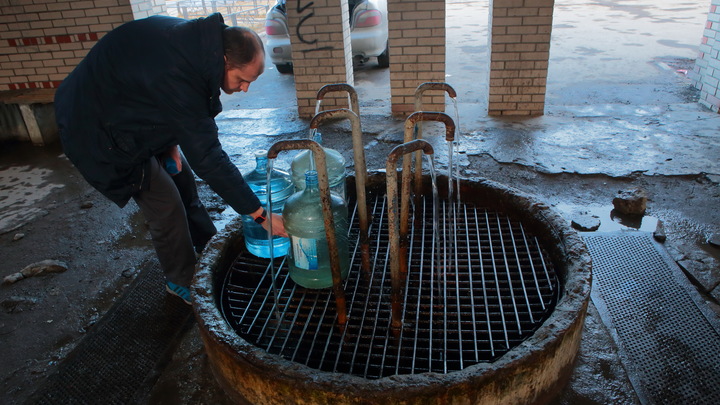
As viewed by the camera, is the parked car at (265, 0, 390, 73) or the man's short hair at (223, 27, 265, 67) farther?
the parked car at (265, 0, 390, 73)

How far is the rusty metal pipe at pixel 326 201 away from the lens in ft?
7.15

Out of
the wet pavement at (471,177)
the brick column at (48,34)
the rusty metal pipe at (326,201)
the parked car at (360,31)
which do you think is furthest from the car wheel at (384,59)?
the rusty metal pipe at (326,201)

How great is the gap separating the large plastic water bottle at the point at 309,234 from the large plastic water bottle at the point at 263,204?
268 mm

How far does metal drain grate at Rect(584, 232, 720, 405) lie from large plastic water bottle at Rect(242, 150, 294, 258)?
6.33 ft

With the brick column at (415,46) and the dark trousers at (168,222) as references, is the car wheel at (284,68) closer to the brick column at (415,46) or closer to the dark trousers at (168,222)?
the brick column at (415,46)

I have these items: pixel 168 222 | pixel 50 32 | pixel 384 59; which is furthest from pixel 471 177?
pixel 384 59

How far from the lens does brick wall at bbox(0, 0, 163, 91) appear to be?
623 centimetres

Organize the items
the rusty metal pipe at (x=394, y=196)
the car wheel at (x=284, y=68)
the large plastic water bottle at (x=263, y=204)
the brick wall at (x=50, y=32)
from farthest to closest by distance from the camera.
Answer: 1. the car wheel at (x=284, y=68)
2. the brick wall at (x=50, y=32)
3. the large plastic water bottle at (x=263, y=204)
4. the rusty metal pipe at (x=394, y=196)

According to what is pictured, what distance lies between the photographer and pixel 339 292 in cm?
238

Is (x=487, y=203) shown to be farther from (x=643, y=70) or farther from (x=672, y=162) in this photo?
(x=643, y=70)

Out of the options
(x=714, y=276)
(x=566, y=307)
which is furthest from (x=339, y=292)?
(x=714, y=276)

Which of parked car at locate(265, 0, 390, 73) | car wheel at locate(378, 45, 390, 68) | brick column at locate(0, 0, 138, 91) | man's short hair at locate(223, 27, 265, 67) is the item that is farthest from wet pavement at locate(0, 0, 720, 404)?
man's short hair at locate(223, 27, 265, 67)

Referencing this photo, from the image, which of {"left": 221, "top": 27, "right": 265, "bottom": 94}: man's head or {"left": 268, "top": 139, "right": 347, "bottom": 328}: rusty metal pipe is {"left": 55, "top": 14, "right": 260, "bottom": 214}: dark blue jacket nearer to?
{"left": 221, "top": 27, "right": 265, "bottom": 94}: man's head

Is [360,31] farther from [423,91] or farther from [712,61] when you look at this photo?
[423,91]
